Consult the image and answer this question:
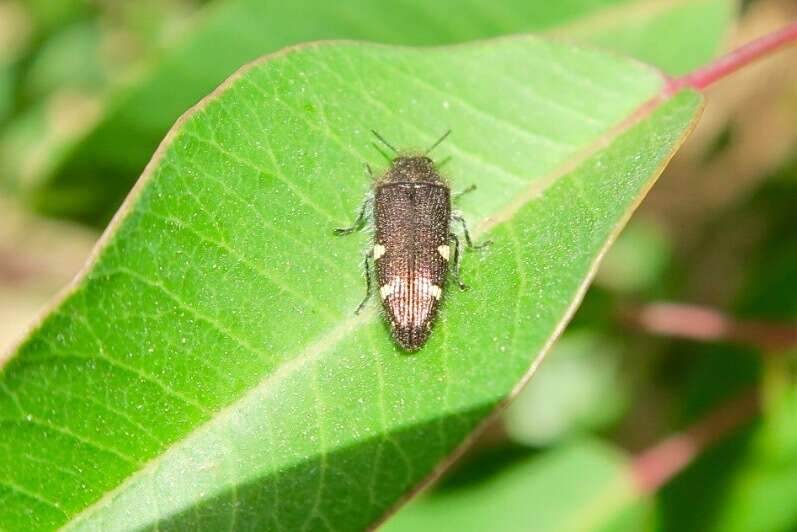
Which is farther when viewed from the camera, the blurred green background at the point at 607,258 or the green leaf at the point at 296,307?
the blurred green background at the point at 607,258

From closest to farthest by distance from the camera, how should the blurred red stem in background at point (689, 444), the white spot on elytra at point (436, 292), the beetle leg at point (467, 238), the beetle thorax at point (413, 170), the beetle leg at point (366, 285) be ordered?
the beetle leg at point (366, 285), the beetle leg at point (467, 238), the white spot on elytra at point (436, 292), the beetle thorax at point (413, 170), the blurred red stem in background at point (689, 444)

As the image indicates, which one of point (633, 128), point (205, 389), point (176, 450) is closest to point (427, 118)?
point (633, 128)

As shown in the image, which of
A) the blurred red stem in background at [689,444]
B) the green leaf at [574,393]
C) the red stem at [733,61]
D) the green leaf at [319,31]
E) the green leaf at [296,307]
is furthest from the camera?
the green leaf at [574,393]

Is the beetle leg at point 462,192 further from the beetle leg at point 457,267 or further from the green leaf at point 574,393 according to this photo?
the green leaf at point 574,393

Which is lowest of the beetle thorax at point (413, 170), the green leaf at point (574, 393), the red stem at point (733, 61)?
the red stem at point (733, 61)

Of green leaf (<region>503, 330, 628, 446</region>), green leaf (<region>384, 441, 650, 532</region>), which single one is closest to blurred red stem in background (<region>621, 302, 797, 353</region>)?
green leaf (<region>384, 441, 650, 532</region>)

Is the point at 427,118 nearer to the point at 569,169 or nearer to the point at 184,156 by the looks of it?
the point at 569,169

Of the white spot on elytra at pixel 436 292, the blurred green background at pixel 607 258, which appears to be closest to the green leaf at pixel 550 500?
the blurred green background at pixel 607 258
